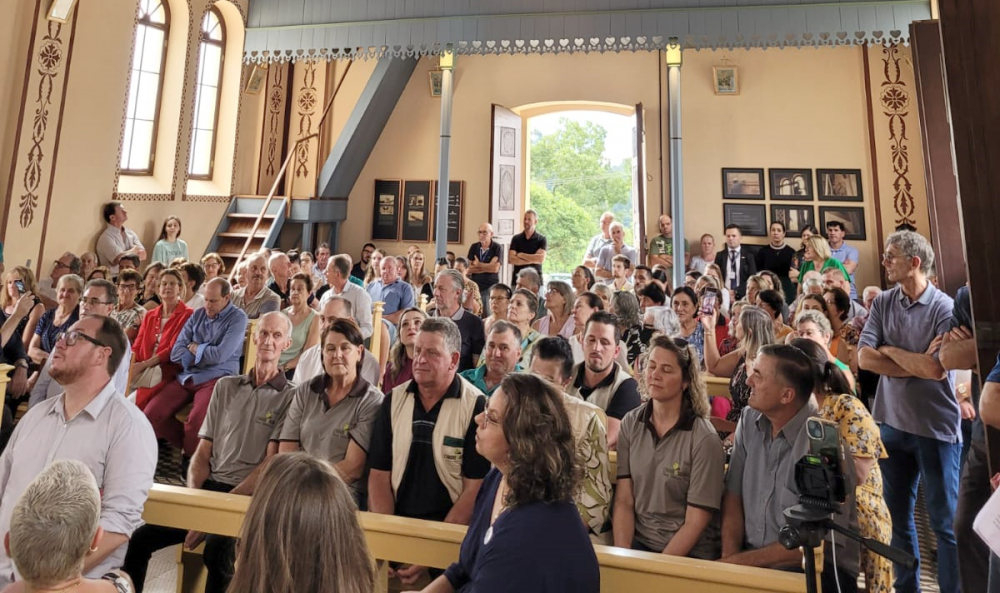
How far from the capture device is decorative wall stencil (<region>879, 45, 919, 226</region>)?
8.75 metres

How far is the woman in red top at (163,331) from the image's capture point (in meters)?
4.09

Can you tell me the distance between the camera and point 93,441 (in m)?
1.95

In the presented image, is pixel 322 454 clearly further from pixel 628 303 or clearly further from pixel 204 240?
pixel 204 240

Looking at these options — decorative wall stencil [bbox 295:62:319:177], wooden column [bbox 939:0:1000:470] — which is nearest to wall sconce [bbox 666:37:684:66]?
wooden column [bbox 939:0:1000:470]

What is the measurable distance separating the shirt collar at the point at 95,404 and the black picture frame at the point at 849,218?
891 cm

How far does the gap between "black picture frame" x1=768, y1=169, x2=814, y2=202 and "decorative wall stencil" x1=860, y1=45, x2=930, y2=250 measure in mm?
191

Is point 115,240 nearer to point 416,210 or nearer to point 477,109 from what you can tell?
point 416,210

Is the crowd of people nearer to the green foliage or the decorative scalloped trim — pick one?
the decorative scalloped trim

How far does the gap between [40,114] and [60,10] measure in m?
1.09

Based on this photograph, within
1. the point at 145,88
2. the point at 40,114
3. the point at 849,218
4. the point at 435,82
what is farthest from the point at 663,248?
the point at 40,114

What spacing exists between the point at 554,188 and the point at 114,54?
10268mm

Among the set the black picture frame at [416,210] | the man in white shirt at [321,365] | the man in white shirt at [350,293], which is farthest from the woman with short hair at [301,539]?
the black picture frame at [416,210]

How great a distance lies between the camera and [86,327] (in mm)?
2109

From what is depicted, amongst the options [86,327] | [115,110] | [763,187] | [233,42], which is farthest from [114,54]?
[763,187]
